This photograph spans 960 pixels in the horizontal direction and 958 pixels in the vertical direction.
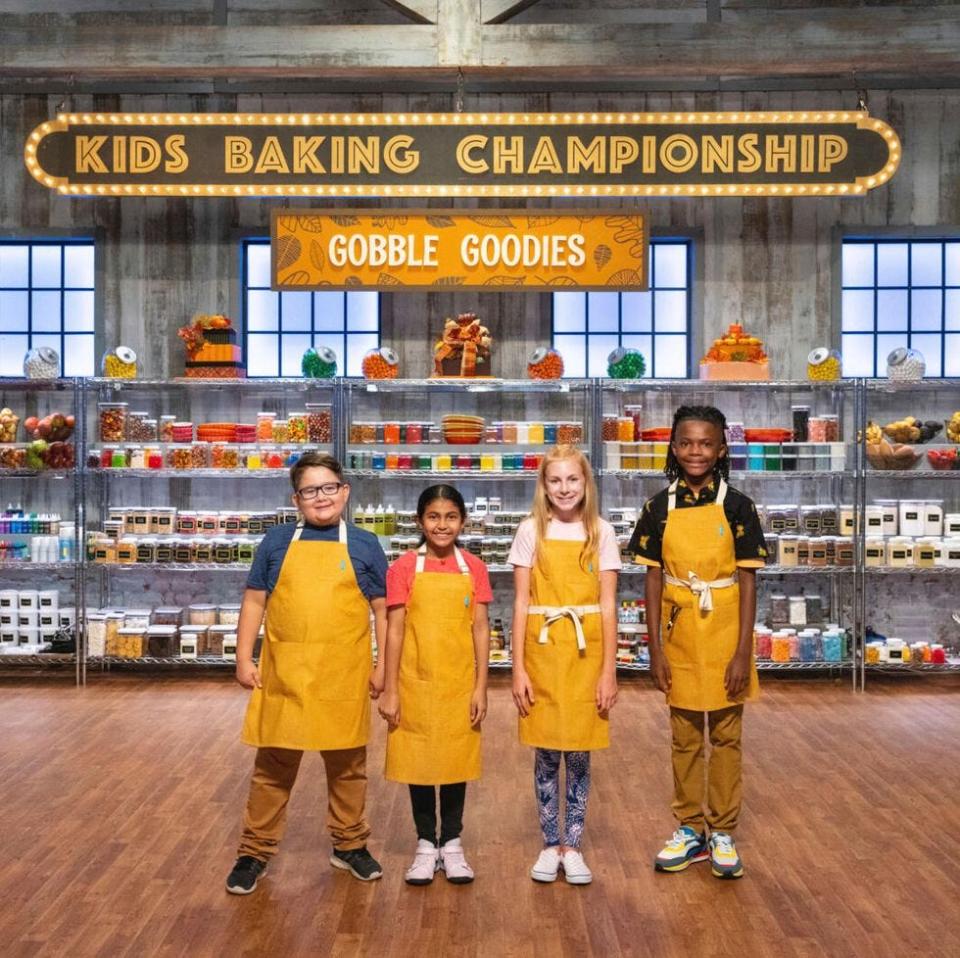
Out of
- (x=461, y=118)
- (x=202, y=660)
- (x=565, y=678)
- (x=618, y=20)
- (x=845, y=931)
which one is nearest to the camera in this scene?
(x=845, y=931)

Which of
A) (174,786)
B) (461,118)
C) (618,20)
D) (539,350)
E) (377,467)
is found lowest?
(174,786)

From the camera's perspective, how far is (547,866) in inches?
163

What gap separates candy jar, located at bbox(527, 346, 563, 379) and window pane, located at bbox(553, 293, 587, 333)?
79cm

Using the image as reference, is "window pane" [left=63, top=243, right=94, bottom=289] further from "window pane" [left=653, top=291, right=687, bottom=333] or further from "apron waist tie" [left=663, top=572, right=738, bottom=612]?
"apron waist tie" [left=663, top=572, right=738, bottom=612]

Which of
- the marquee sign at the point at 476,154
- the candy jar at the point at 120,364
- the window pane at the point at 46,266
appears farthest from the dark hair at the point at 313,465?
the window pane at the point at 46,266

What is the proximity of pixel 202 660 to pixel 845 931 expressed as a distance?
5362 mm

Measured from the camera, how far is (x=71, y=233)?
8.91 m

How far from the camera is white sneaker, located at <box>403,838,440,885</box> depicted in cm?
407

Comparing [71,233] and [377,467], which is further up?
[71,233]

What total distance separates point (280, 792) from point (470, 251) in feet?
17.0

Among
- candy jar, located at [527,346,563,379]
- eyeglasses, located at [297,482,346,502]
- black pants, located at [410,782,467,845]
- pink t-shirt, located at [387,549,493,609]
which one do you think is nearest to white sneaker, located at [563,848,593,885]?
black pants, located at [410,782,467,845]

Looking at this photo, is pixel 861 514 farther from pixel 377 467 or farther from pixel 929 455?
pixel 377 467

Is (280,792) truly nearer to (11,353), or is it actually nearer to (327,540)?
(327,540)

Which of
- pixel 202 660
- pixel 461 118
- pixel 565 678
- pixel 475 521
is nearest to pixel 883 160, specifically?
pixel 461 118
